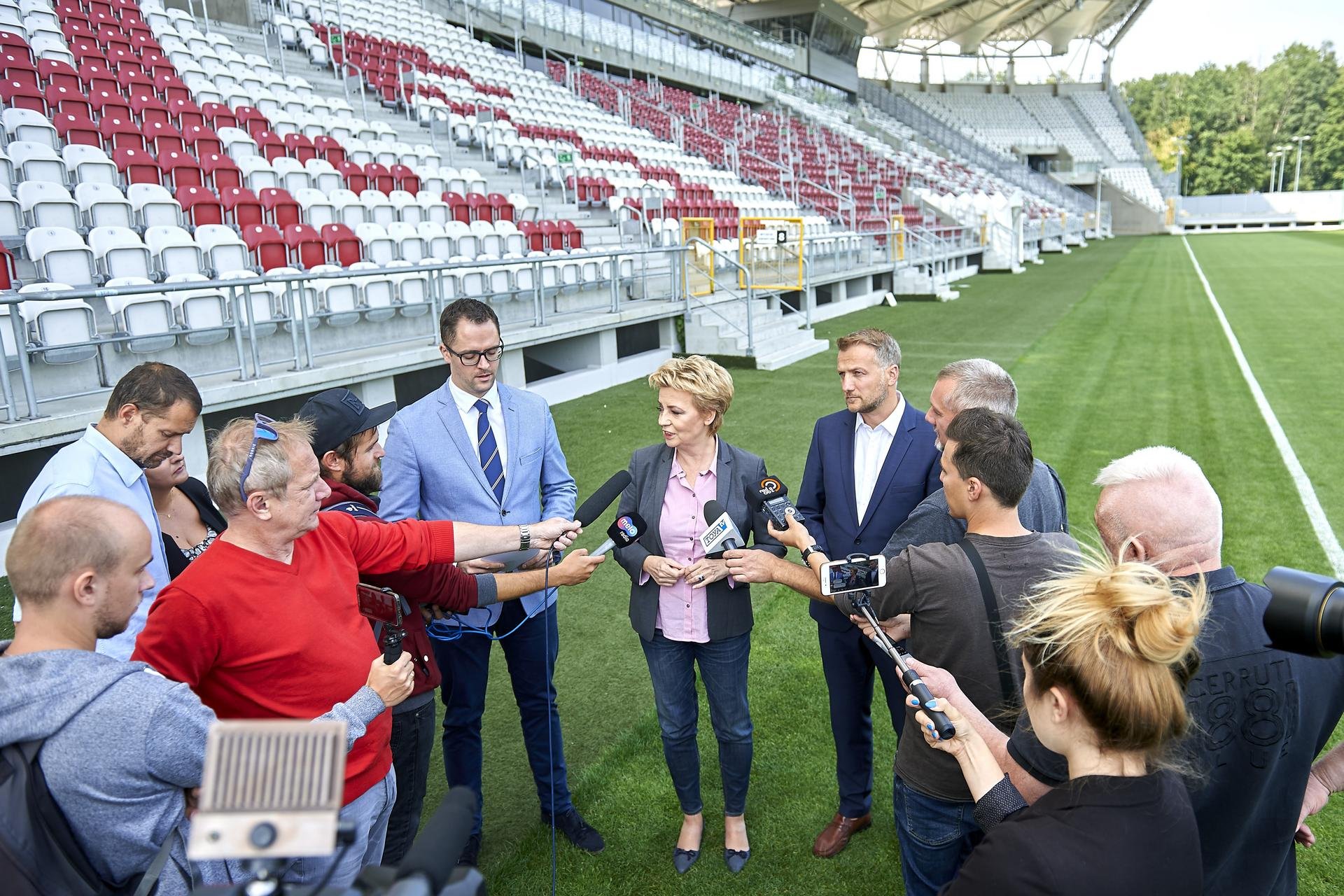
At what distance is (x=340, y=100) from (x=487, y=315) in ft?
42.0

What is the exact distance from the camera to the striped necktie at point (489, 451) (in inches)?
126

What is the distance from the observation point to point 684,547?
294cm

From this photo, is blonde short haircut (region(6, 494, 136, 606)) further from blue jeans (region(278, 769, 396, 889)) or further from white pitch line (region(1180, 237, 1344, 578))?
white pitch line (region(1180, 237, 1344, 578))

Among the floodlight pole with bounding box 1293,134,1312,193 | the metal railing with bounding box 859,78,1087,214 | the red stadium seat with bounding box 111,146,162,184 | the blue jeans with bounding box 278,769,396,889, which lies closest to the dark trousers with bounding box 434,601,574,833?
the blue jeans with bounding box 278,769,396,889

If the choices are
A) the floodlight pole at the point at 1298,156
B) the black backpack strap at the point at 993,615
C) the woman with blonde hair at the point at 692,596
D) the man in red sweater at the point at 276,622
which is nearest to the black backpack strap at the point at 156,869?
the man in red sweater at the point at 276,622

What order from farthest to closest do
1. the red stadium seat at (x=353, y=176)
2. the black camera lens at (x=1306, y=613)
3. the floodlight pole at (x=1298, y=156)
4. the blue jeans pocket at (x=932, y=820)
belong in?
the floodlight pole at (x=1298, y=156) → the red stadium seat at (x=353, y=176) → the blue jeans pocket at (x=932, y=820) → the black camera lens at (x=1306, y=613)

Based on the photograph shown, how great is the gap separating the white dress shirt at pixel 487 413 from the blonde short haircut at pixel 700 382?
70 cm

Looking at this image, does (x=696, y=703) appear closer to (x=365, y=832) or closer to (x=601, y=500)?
(x=601, y=500)

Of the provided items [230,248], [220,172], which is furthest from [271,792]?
[220,172]

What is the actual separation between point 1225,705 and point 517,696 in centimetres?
239

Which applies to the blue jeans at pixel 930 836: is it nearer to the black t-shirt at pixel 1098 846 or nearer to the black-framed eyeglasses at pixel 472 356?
the black t-shirt at pixel 1098 846

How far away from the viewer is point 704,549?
2812 mm

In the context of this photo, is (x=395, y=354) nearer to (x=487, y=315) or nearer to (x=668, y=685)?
(x=487, y=315)

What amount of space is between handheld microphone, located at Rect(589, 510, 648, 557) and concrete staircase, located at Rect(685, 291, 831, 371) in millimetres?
9534
